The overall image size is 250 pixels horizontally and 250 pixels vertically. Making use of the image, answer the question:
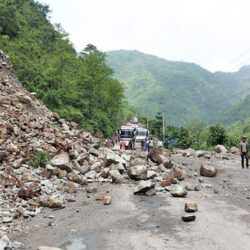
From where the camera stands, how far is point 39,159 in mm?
12477

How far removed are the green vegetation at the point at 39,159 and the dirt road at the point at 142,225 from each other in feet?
8.78

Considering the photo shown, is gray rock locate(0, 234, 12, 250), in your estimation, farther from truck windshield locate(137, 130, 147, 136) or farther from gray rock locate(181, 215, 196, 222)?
truck windshield locate(137, 130, 147, 136)

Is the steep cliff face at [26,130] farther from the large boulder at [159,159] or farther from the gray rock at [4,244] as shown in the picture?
the gray rock at [4,244]

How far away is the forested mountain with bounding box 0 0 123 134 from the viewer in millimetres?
25781

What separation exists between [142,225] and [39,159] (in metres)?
6.65

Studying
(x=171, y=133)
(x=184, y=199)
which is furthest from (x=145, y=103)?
(x=184, y=199)

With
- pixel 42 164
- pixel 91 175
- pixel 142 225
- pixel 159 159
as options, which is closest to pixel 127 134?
pixel 159 159

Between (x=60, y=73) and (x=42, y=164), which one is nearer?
(x=42, y=164)

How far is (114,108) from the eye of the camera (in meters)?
46.1

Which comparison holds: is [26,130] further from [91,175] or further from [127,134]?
[127,134]

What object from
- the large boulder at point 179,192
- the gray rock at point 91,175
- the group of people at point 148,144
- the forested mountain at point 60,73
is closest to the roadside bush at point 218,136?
the forested mountain at point 60,73

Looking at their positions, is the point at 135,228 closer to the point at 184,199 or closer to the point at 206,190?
the point at 184,199

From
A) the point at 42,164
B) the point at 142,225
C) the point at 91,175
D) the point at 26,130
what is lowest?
the point at 142,225

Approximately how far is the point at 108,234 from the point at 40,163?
21.4ft
